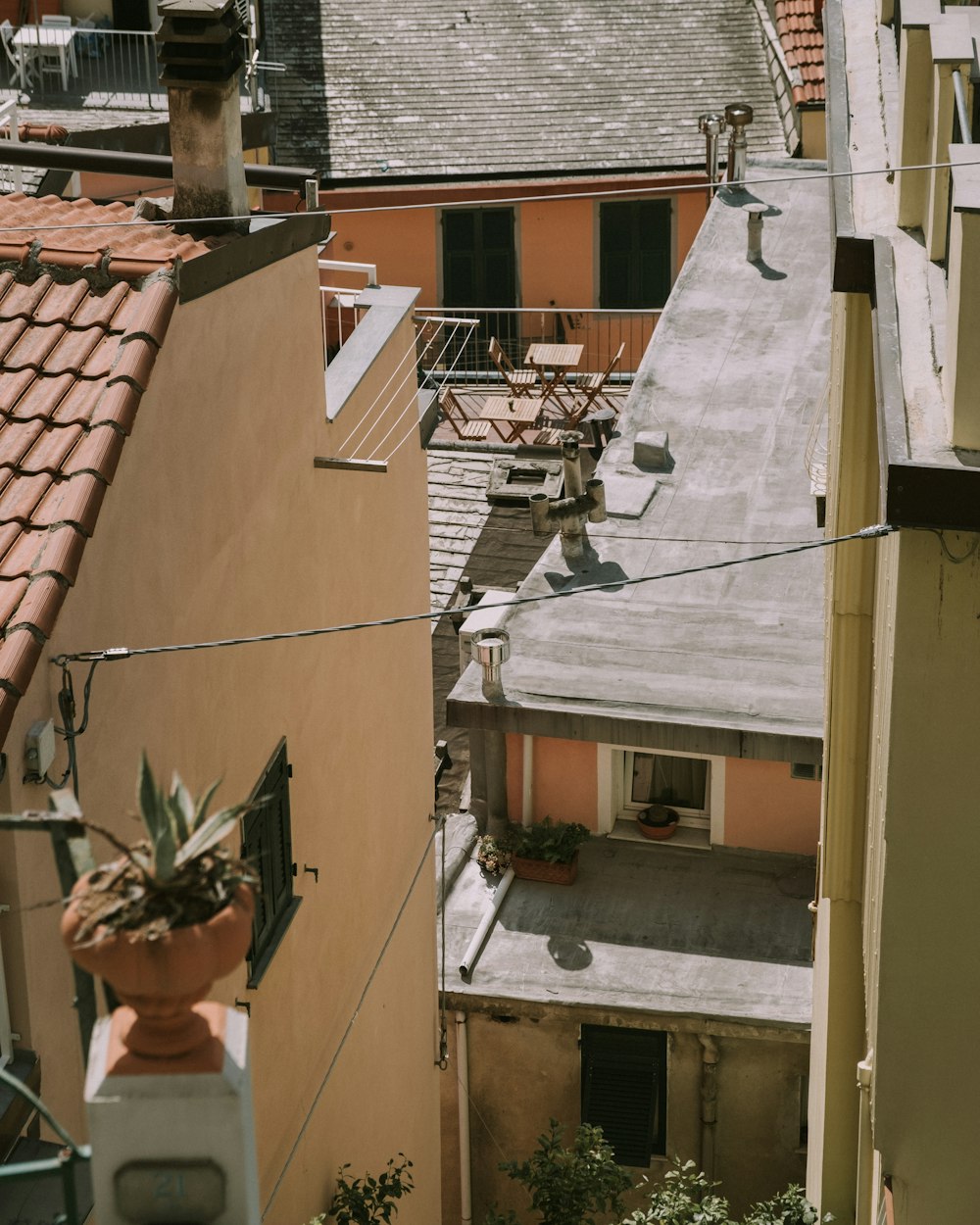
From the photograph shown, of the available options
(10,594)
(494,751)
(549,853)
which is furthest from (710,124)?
(10,594)

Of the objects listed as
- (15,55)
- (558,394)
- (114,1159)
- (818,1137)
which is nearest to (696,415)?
(558,394)

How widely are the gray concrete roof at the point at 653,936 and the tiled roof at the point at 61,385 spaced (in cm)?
864

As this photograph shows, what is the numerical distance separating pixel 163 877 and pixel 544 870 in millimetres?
13231

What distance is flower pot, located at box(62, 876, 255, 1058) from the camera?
3.75 metres

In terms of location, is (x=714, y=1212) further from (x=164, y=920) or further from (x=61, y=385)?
(x=164, y=920)

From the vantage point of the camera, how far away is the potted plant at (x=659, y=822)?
17297 mm

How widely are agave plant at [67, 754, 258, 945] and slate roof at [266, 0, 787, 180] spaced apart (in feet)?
90.8

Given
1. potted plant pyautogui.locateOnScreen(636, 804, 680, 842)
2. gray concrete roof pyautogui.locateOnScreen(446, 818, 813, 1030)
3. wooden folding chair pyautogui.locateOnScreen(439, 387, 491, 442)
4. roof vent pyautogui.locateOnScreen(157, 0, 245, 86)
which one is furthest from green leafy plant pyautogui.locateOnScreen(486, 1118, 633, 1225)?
wooden folding chair pyautogui.locateOnScreen(439, 387, 491, 442)

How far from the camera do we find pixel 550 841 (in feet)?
55.2

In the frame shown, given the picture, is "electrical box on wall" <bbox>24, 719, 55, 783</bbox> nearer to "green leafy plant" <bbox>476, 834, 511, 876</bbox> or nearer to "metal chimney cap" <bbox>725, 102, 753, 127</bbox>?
"green leafy plant" <bbox>476, 834, 511, 876</bbox>

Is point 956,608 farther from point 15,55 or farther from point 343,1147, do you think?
point 15,55

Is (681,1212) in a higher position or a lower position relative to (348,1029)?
lower

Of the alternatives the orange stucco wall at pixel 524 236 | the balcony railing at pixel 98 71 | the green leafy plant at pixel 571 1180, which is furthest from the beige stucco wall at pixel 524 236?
the green leafy plant at pixel 571 1180

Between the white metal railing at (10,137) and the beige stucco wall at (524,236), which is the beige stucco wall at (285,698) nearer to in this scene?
the white metal railing at (10,137)
